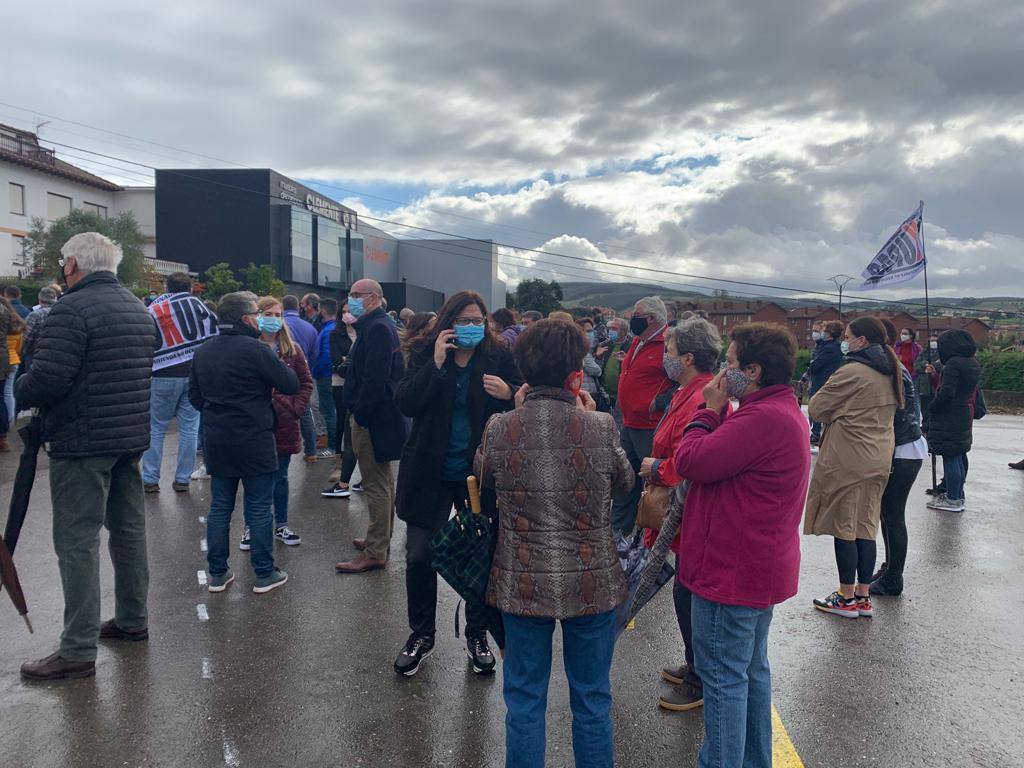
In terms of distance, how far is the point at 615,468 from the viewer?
8.34 ft

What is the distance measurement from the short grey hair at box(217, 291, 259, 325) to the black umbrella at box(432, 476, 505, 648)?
2.49m

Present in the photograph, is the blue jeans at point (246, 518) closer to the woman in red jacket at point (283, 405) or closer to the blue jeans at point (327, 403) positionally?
the woman in red jacket at point (283, 405)

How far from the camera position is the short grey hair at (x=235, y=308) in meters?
4.54

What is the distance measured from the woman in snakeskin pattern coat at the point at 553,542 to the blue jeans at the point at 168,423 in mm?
5444

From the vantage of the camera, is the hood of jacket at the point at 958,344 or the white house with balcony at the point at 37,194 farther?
the white house with balcony at the point at 37,194

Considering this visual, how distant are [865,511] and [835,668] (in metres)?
1.04

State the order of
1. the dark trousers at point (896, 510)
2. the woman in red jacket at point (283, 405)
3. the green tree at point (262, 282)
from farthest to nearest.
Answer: the green tree at point (262, 282)
the woman in red jacket at point (283, 405)
the dark trousers at point (896, 510)

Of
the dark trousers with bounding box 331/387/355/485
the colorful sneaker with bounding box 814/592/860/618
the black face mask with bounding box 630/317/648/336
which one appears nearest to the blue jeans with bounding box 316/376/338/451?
the dark trousers with bounding box 331/387/355/485

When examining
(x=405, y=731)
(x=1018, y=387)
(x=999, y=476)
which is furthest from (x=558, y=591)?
(x=1018, y=387)

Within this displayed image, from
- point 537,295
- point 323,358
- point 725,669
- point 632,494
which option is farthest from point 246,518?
point 537,295

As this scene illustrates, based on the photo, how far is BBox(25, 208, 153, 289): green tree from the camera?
3516 cm

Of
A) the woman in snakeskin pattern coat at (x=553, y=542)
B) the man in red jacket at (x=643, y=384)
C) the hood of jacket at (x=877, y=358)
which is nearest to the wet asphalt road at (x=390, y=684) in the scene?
the woman in snakeskin pattern coat at (x=553, y=542)

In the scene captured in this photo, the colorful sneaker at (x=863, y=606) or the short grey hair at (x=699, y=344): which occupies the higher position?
the short grey hair at (x=699, y=344)

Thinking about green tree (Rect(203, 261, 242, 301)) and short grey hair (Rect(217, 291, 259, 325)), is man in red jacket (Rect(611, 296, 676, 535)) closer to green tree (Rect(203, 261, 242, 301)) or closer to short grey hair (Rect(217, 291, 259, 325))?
short grey hair (Rect(217, 291, 259, 325))
